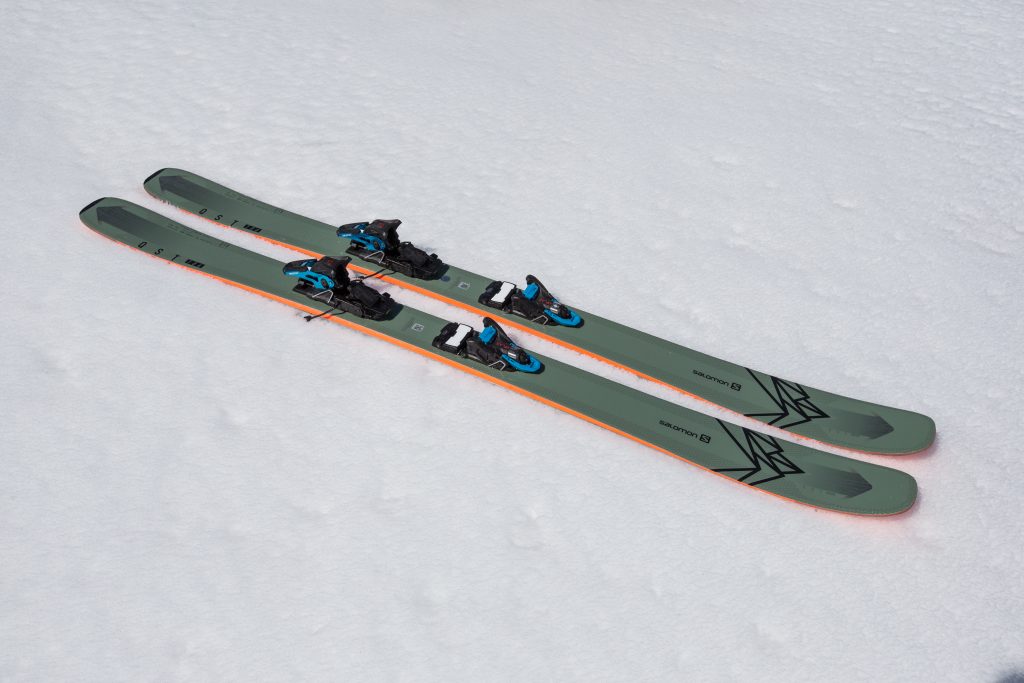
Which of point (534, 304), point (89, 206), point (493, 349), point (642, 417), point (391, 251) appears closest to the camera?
point (642, 417)

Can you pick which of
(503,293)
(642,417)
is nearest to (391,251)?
(503,293)

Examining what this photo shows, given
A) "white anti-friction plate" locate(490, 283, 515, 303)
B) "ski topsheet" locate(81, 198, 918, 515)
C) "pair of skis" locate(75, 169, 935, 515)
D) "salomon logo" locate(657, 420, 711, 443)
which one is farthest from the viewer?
"white anti-friction plate" locate(490, 283, 515, 303)

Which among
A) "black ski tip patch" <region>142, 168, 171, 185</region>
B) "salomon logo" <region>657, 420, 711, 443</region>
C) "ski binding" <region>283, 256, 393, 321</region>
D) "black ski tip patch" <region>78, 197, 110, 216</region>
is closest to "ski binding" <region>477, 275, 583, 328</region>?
"ski binding" <region>283, 256, 393, 321</region>

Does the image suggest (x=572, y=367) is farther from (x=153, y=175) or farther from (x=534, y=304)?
(x=153, y=175)

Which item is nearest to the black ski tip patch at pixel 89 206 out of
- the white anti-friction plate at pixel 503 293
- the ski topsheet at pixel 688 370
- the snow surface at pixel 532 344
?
the snow surface at pixel 532 344

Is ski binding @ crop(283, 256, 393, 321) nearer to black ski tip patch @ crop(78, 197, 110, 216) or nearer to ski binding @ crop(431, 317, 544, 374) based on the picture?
ski binding @ crop(431, 317, 544, 374)

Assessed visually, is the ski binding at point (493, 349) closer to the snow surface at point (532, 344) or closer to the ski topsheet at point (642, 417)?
the ski topsheet at point (642, 417)
